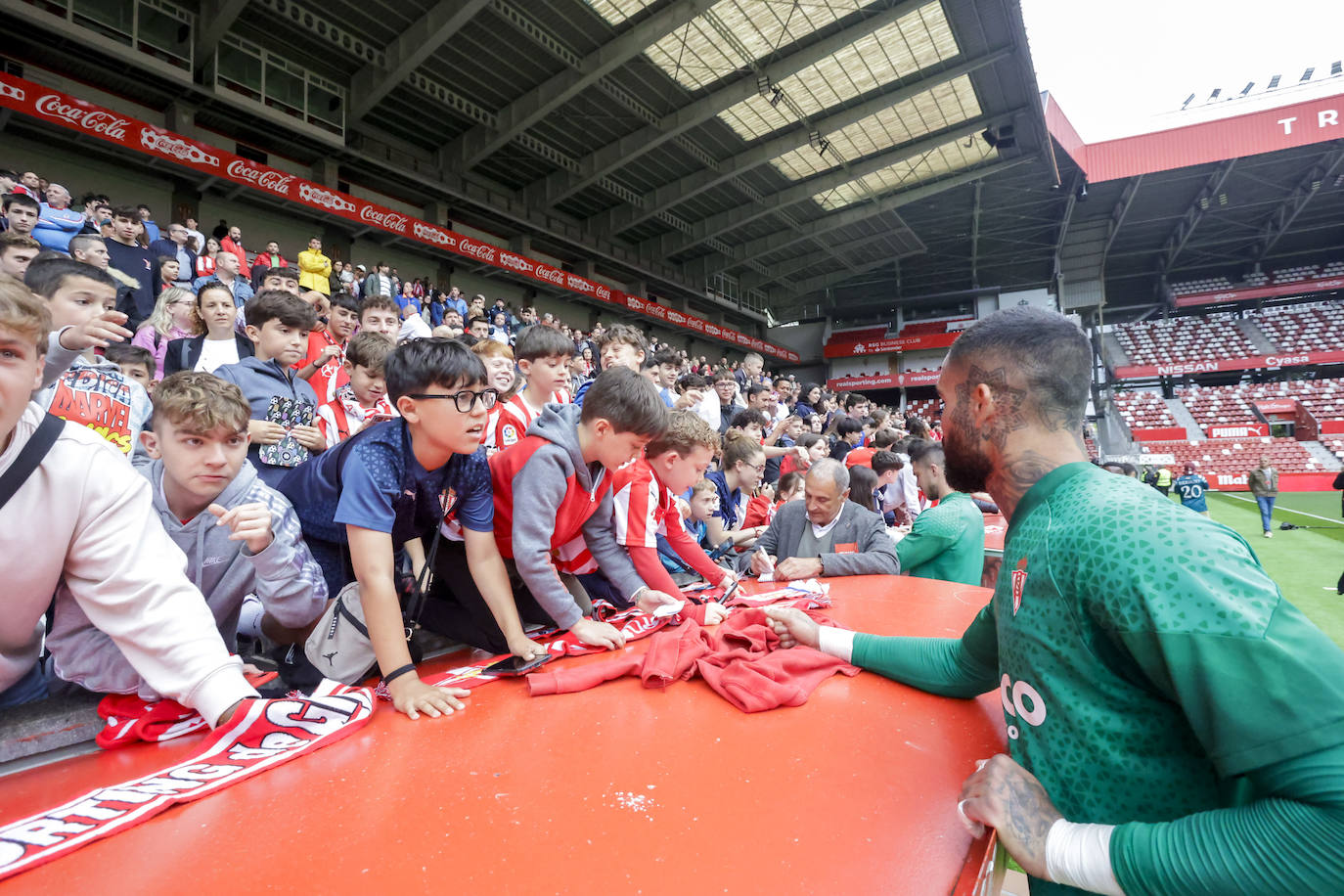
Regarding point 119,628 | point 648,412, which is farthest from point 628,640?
point 119,628

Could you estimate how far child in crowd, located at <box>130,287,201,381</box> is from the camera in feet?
13.1

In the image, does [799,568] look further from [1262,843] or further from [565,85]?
[565,85]

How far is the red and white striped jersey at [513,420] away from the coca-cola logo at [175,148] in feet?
35.9

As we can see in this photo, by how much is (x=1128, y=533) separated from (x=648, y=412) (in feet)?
5.14

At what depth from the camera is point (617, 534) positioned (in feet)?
8.55

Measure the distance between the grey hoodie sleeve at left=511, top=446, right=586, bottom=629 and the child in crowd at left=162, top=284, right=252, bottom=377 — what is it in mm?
2415

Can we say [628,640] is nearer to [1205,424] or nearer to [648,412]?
[648,412]

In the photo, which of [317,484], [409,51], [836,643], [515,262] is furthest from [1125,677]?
[515,262]

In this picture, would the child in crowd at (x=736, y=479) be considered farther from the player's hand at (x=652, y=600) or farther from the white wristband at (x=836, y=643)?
the white wristband at (x=836, y=643)

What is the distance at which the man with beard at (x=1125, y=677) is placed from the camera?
0.70 m

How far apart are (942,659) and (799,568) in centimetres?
148

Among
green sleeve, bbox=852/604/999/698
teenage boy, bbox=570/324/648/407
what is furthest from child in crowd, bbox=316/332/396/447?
green sleeve, bbox=852/604/999/698

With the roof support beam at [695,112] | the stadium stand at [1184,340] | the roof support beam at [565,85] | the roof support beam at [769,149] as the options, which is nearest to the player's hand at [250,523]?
the roof support beam at [565,85]

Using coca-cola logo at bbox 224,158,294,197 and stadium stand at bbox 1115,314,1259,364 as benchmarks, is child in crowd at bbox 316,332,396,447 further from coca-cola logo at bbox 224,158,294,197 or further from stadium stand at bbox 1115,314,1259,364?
stadium stand at bbox 1115,314,1259,364
